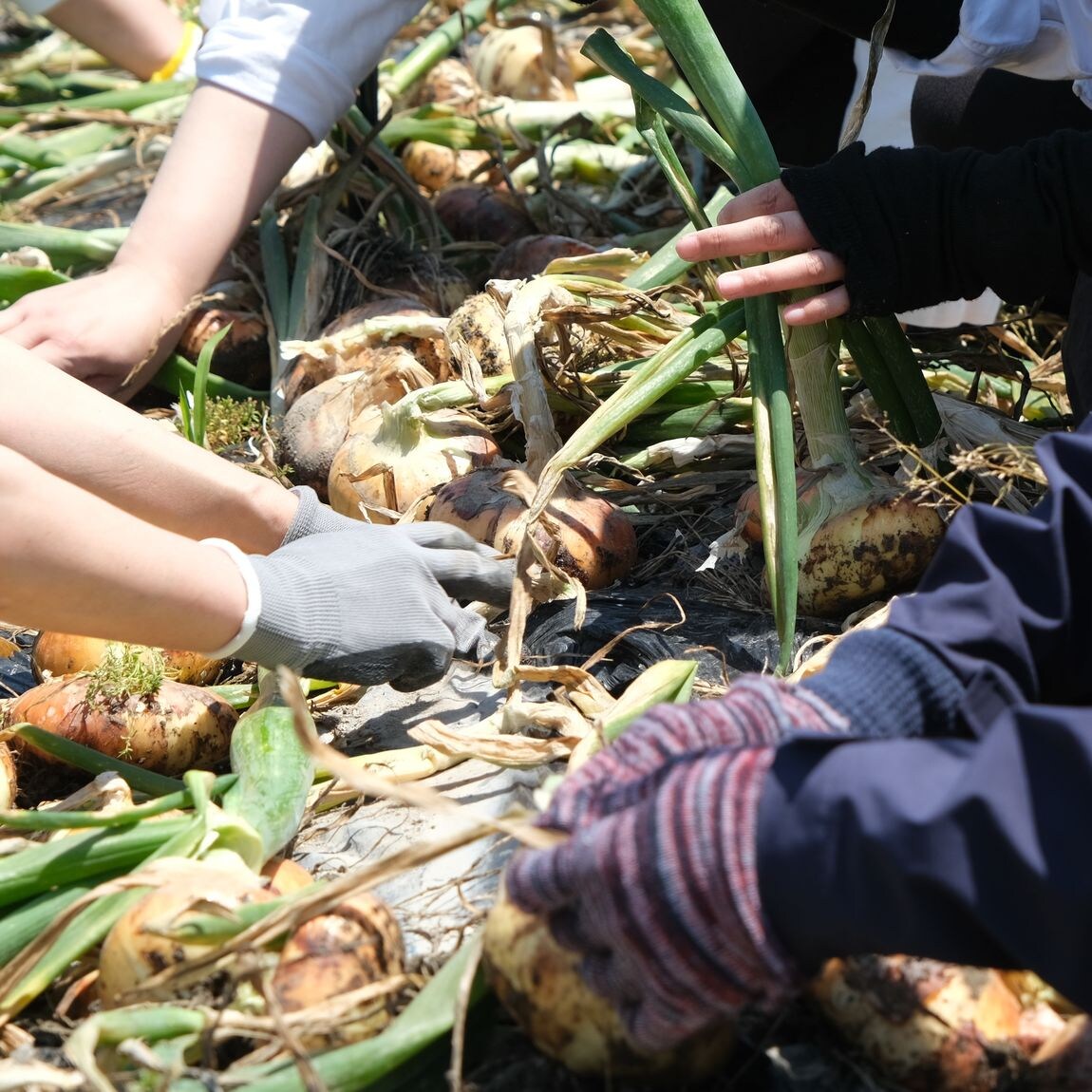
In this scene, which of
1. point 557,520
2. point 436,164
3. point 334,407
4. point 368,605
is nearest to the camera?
point 368,605

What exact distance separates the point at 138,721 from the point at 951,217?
3.45 ft

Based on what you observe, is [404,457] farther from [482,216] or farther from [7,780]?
[482,216]

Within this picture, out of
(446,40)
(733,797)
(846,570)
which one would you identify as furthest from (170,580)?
(446,40)

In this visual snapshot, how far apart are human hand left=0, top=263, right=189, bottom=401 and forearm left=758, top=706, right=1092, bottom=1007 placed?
1.55 metres

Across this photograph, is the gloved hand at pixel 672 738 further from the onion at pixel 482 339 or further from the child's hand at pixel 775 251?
the onion at pixel 482 339

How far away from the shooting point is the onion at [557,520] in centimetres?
158

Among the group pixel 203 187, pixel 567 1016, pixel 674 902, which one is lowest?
pixel 567 1016

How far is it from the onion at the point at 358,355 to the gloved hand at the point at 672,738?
47.5 inches

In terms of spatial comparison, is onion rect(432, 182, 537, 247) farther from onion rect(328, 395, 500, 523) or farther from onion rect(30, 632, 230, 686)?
onion rect(30, 632, 230, 686)

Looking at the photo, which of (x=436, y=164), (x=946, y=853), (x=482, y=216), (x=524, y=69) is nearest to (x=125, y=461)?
(x=946, y=853)

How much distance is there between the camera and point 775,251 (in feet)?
4.74

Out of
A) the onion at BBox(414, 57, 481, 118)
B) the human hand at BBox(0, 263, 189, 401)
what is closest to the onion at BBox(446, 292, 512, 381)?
the human hand at BBox(0, 263, 189, 401)

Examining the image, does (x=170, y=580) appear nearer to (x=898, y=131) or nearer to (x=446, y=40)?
Answer: (x=898, y=131)

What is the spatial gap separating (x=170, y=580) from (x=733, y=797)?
2.17ft
